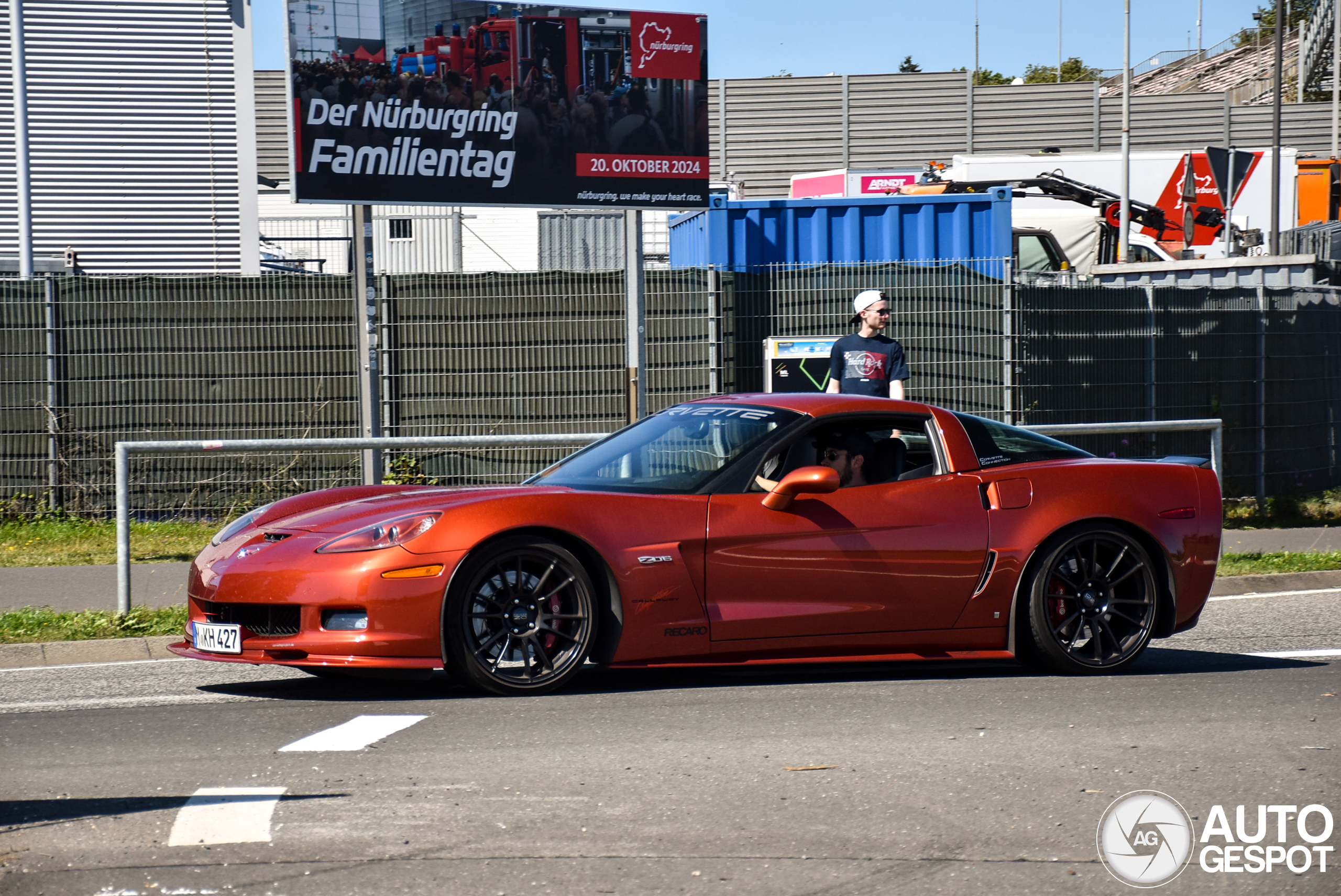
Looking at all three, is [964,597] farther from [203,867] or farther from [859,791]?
[203,867]

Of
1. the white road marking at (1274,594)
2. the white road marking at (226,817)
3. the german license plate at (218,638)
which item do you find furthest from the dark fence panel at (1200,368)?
the white road marking at (226,817)

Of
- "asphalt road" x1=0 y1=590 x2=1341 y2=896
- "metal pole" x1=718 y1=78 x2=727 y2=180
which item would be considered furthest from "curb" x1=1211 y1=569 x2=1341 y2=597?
"metal pole" x1=718 y1=78 x2=727 y2=180

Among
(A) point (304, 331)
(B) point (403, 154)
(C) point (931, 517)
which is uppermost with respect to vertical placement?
(B) point (403, 154)

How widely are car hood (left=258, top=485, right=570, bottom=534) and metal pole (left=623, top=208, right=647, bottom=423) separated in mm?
5884

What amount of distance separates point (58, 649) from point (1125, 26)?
114 feet

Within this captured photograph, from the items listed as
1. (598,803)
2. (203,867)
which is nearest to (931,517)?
(598,803)

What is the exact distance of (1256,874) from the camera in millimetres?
3982

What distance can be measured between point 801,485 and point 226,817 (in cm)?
278

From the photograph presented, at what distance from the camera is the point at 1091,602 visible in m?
6.81

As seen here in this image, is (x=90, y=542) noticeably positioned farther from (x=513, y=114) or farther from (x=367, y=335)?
(x=513, y=114)

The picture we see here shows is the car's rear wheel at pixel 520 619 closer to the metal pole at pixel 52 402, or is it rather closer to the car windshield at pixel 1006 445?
the car windshield at pixel 1006 445

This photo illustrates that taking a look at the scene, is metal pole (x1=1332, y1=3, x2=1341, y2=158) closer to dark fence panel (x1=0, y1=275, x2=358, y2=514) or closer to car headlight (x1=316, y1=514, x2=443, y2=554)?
dark fence panel (x1=0, y1=275, x2=358, y2=514)

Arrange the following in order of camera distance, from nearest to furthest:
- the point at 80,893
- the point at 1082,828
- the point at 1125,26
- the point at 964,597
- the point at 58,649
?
the point at 80,893 → the point at 1082,828 → the point at 964,597 → the point at 58,649 → the point at 1125,26

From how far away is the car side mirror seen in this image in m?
6.20
